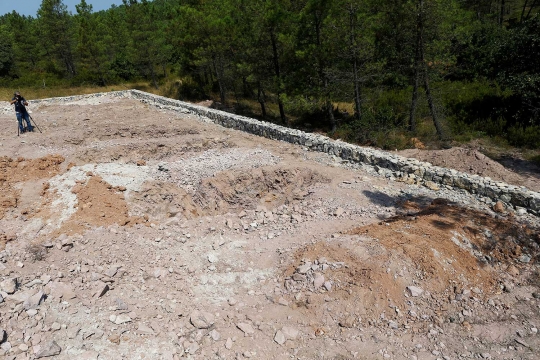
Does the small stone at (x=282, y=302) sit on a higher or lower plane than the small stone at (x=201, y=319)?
lower

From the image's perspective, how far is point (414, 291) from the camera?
5.54 m

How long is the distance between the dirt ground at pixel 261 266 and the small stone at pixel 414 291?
0.08ft

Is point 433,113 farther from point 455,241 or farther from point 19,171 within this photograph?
point 19,171

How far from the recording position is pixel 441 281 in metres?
5.69

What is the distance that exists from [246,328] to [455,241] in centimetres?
409

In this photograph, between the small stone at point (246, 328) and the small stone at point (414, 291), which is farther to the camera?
the small stone at point (414, 291)

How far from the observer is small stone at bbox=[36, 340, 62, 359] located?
4.54 meters

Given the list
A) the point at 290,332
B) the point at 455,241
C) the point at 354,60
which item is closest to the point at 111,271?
the point at 290,332

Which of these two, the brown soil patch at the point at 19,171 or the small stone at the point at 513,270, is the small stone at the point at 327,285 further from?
the brown soil patch at the point at 19,171

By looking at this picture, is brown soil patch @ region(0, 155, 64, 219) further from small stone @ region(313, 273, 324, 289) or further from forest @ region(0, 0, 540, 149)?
forest @ region(0, 0, 540, 149)

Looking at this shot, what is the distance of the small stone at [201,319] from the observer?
207 inches

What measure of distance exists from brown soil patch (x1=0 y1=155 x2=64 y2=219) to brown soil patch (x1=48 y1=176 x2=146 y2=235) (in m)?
1.71

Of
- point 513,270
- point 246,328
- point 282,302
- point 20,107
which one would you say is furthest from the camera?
point 20,107

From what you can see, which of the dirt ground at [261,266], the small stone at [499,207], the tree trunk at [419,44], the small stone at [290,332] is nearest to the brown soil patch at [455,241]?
the dirt ground at [261,266]
